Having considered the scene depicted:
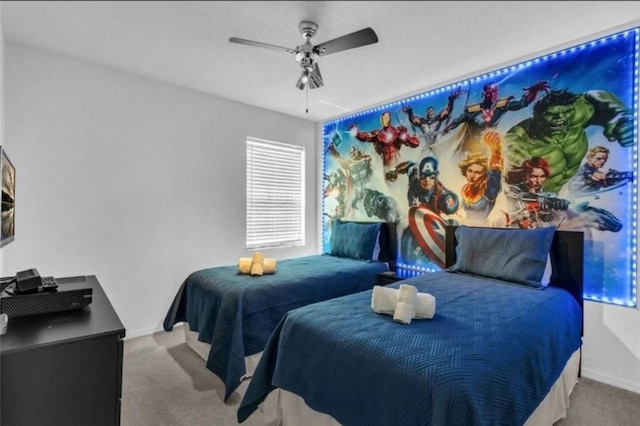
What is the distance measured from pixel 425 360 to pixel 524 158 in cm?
232

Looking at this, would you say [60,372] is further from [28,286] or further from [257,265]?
[257,265]

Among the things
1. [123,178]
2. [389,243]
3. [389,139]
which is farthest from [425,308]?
[123,178]

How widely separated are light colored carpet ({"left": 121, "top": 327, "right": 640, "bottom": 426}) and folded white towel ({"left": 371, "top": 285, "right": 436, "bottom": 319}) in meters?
1.00

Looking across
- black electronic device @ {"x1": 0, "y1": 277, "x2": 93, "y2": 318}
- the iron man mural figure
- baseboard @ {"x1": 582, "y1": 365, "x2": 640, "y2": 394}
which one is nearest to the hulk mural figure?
the iron man mural figure

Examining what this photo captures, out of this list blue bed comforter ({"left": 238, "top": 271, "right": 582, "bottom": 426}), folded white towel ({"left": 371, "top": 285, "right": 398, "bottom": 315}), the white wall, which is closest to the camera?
blue bed comforter ({"left": 238, "top": 271, "right": 582, "bottom": 426})

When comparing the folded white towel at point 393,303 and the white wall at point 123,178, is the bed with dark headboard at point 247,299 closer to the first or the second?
the white wall at point 123,178

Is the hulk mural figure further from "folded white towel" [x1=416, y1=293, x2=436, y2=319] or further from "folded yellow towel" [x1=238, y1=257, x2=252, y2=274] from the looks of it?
"folded yellow towel" [x1=238, y1=257, x2=252, y2=274]

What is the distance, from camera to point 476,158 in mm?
3188

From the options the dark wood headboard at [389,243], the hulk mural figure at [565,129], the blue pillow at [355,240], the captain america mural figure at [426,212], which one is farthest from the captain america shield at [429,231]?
the hulk mural figure at [565,129]

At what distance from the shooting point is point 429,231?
3.55 meters

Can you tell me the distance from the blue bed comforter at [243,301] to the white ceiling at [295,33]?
186 cm

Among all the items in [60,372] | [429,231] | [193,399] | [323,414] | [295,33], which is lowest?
[193,399]

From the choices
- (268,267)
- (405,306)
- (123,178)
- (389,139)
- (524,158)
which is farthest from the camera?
(389,139)

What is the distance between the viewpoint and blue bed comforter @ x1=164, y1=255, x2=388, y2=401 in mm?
2311
